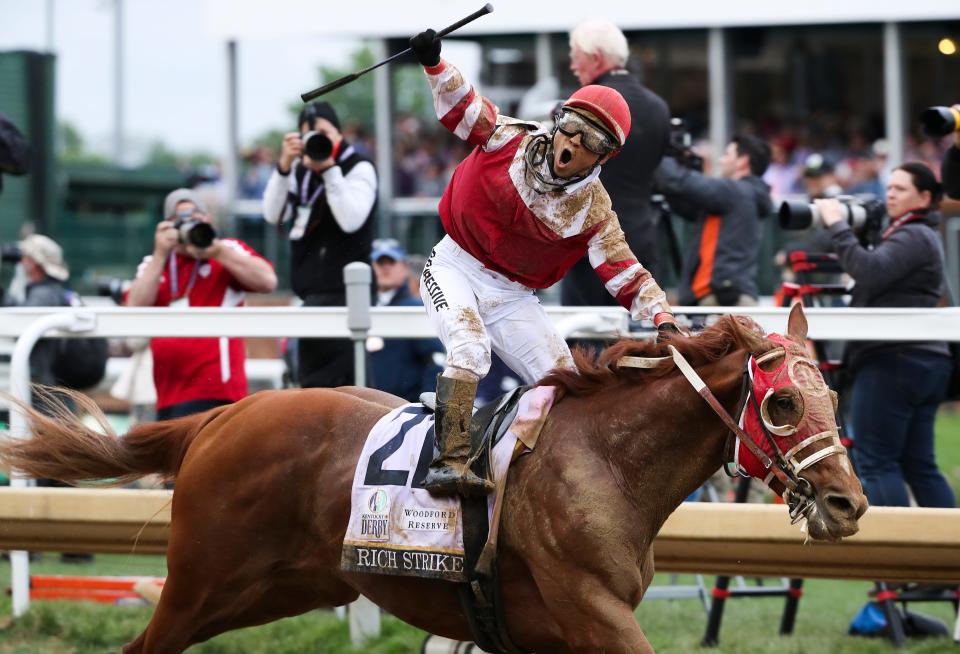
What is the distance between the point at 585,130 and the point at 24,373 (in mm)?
2925

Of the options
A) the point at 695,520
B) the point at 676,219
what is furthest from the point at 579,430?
the point at 676,219

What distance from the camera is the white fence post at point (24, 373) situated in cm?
579

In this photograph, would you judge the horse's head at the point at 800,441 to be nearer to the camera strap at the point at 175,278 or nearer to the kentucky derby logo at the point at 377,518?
the kentucky derby logo at the point at 377,518

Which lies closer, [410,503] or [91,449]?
[410,503]

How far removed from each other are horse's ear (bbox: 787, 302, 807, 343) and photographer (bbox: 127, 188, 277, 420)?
319 centimetres

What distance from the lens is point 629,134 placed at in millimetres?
6305

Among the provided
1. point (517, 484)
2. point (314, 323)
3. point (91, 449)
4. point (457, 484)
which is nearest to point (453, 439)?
point (457, 484)

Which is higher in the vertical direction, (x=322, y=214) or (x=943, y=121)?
(x=943, y=121)

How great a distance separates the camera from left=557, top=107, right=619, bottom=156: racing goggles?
4.26 meters

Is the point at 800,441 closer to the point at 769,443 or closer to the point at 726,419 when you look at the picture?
the point at 769,443

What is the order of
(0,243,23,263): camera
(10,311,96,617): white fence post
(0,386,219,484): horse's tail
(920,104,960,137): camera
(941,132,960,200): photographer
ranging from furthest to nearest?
(0,243,23,263): camera, (10,311,96,617): white fence post, (941,132,960,200): photographer, (920,104,960,137): camera, (0,386,219,484): horse's tail

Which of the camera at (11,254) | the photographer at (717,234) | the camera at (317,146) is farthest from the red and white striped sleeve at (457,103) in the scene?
the camera at (11,254)

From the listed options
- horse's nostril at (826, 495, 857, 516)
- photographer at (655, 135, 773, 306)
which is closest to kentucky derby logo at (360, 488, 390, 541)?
horse's nostril at (826, 495, 857, 516)

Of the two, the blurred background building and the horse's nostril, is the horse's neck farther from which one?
the blurred background building
